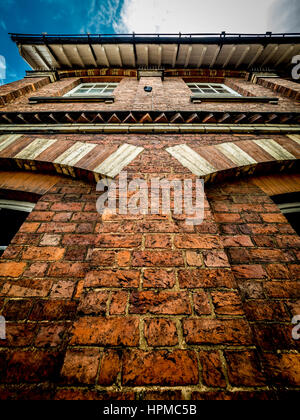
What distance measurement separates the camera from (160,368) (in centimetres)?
65

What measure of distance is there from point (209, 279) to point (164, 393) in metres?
0.48

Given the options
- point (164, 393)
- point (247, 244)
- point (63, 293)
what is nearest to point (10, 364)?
point (63, 293)

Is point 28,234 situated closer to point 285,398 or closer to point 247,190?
point 285,398

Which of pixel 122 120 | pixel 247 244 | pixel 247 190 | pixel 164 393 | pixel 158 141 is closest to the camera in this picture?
pixel 164 393

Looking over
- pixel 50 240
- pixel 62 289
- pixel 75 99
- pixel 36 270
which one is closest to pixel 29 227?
pixel 50 240

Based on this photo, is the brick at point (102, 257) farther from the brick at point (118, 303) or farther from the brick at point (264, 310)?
the brick at point (264, 310)

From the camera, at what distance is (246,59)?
372 cm

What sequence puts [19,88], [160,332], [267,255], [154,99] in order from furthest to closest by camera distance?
1. [19,88]
2. [154,99]
3. [267,255]
4. [160,332]

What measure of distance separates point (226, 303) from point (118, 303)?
512 mm

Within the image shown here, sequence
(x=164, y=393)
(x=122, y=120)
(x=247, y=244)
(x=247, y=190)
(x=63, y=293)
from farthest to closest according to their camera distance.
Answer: (x=122, y=120) < (x=247, y=190) < (x=247, y=244) < (x=63, y=293) < (x=164, y=393)

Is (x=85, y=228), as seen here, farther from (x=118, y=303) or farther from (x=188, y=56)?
(x=188, y=56)

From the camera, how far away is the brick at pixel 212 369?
0.62 meters

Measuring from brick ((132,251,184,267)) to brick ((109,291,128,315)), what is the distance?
16cm

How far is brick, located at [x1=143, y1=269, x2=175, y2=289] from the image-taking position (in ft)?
2.81
